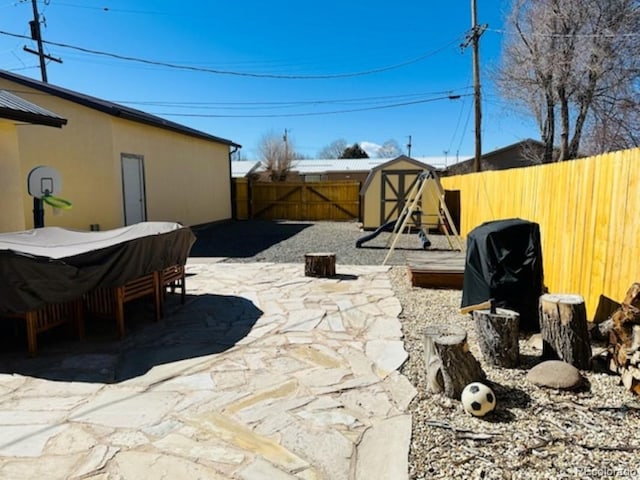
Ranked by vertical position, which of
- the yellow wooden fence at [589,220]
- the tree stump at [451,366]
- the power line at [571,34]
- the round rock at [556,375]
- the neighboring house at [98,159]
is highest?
the power line at [571,34]

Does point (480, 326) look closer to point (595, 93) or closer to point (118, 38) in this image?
point (595, 93)

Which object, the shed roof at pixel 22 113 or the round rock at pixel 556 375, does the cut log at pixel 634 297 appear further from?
the shed roof at pixel 22 113

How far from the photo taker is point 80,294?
374 cm

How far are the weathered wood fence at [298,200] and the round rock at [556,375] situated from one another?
1497 cm

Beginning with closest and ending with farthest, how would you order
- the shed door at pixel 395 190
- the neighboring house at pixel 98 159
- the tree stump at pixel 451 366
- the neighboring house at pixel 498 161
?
1. the tree stump at pixel 451 366
2. the neighboring house at pixel 98 159
3. the shed door at pixel 395 190
4. the neighboring house at pixel 498 161

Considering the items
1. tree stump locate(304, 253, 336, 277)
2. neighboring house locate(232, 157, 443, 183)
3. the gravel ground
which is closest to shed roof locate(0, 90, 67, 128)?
tree stump locate(304, 253, 336, 277)

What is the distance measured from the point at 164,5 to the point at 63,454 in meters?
12.9

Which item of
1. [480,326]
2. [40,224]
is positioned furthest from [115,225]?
[480,326]

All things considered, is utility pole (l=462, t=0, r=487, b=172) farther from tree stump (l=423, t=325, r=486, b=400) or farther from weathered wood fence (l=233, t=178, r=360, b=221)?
tree stump (l=423, t=325, r=486, b=400)

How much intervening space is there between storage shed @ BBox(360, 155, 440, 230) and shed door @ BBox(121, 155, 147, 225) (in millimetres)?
6797

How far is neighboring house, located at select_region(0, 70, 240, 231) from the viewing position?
8203mm

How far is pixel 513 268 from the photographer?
4.23m

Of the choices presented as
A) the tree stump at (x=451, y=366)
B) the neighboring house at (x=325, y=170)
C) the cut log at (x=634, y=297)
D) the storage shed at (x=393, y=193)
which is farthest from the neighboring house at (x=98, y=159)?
the neighboring house at (x=325, y=170)

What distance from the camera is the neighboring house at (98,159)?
8.20 m
